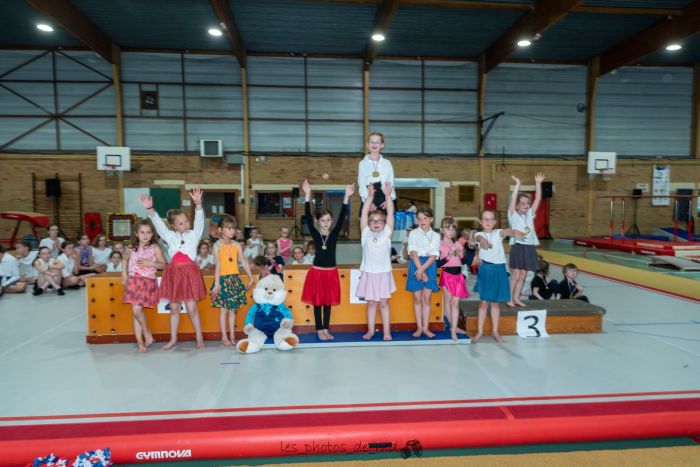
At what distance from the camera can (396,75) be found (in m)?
16.7

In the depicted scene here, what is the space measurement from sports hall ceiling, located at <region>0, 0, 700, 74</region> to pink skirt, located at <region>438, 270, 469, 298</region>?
10470 millimetres

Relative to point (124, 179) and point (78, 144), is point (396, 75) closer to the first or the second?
point (124, 179)

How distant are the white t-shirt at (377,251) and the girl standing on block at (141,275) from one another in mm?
2216

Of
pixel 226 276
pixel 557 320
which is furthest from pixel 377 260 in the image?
pixel 557 320

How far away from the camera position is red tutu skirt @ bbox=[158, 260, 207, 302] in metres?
4.32

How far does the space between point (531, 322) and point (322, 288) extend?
2576 mm

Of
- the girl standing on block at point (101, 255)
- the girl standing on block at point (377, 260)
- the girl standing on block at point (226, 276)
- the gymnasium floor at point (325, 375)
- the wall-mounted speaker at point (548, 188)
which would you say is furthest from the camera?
the wall-mounted speaker at point (548, 188)

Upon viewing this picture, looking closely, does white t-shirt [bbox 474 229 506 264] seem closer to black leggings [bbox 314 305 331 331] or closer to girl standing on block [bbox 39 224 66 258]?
black leggings [bbox 314 305 331 331]

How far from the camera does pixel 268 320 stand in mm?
4594

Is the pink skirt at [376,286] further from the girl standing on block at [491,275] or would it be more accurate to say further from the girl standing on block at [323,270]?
the girl standing on block at [491,275]

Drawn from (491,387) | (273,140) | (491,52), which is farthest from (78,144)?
(491,387)

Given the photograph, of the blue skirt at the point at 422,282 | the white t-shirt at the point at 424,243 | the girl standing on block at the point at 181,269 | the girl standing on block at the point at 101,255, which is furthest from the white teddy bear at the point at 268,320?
the girl standing on block at the point at 101,255

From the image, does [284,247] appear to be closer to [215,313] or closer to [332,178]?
[215,313]

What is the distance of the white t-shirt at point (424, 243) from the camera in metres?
4.66
